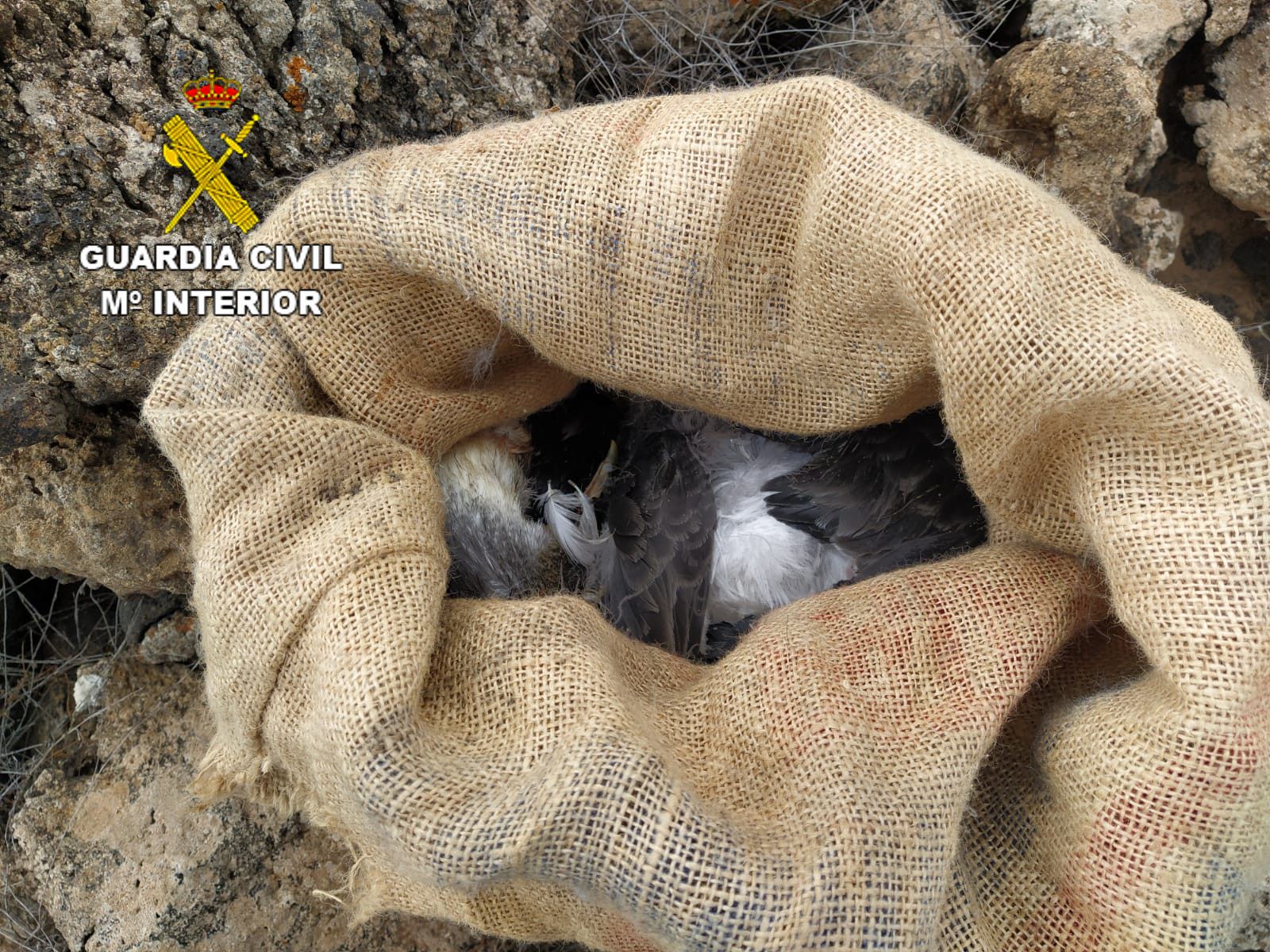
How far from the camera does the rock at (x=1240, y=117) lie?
4.56ft

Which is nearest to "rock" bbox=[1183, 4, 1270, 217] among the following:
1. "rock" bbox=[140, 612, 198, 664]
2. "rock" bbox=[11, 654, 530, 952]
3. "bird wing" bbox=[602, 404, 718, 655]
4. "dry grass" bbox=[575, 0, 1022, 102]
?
"dry grass" bbox=[575, 0, 1022, 102]

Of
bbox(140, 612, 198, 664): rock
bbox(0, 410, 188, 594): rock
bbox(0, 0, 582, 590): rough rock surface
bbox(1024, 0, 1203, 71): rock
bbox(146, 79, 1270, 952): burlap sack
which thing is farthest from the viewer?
bbox(140, 612, 198, 664): rock

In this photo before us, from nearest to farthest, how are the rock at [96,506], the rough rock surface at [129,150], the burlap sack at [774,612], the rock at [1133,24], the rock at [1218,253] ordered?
the burlap sack at [774,612] → the rough rock surface at [129,150] → the rock at [96,506] → the rock at [1133,24] → the rock at [1218,253]

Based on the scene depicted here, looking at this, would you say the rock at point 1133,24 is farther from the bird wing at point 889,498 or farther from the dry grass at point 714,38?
the bird wing at point 889,498

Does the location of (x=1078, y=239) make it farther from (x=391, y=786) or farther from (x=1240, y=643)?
(x=391, y=786)

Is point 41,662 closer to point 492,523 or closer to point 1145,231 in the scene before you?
point 492,523

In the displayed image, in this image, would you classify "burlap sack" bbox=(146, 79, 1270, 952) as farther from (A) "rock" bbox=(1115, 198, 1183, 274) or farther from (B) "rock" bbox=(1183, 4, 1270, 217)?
(B) "rock" bbox=(1183, 4, 1270, 217)

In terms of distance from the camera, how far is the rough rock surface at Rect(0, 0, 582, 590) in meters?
1.07

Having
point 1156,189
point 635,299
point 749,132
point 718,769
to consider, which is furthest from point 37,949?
point 1156,189

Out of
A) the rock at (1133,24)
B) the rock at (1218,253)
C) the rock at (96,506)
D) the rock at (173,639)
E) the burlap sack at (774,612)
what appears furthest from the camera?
the rock at (1218,253)

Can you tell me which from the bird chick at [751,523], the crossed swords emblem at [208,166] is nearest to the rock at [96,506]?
the crossed swords emblem at [208,166]

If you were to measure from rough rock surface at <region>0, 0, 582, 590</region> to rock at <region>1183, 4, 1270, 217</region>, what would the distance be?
1120mm

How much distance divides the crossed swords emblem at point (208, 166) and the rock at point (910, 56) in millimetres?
882

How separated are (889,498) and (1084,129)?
597 millimetres
